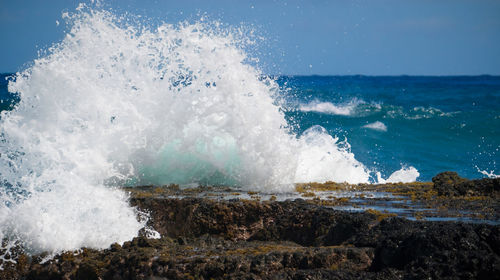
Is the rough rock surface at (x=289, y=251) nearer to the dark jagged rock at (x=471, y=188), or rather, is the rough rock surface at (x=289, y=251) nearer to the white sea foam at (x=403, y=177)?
the dark jagged rock at (x=471, y=188)

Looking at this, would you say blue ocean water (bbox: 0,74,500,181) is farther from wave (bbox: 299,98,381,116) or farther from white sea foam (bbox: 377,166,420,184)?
white sea foam (bbox: 377,166,420,184)

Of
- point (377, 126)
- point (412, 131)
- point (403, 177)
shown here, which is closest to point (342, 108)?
point (377, 126)

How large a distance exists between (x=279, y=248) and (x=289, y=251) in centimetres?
41

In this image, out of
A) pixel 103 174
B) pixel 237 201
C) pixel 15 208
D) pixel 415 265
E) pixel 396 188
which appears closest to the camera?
pixel 415 265

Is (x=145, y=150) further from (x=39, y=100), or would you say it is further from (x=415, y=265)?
(x=415, y=265)

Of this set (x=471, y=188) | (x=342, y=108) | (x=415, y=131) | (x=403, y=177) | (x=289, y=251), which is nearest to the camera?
(x=289, y=251)

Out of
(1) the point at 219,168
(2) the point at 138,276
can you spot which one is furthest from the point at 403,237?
(1) the point at 219,168

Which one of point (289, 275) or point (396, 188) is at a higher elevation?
point (396, 188)

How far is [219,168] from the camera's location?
9805 millimetres

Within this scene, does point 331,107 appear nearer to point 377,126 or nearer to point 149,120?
point 377,126

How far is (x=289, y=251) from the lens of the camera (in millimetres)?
4746

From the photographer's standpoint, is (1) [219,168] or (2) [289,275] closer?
(2) [289,275]

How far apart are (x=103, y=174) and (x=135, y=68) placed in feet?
7.92

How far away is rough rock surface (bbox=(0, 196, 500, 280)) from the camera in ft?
13.8
